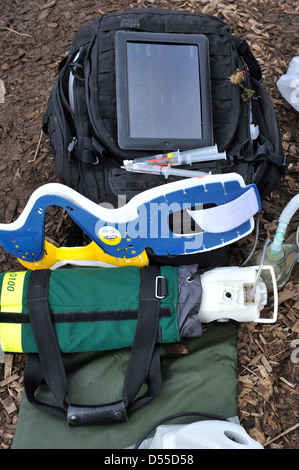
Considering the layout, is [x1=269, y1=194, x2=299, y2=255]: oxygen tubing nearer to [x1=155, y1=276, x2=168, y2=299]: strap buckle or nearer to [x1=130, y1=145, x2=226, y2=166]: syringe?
[x1=130, y1=145, x2=226, y2=166]: syringe

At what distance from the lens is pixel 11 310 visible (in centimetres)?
139

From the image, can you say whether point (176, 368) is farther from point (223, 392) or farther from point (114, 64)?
point (114, 64)

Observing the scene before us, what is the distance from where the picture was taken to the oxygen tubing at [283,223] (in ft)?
4.90

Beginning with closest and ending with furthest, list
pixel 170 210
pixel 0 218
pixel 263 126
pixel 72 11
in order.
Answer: pixel 170 210 < pixel 263 126 < pixel 0 218 < pixel 72 11

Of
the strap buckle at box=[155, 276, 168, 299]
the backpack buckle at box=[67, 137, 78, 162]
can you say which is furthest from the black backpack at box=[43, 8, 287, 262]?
the strap buckle at box=[155, 276, 168, 299]

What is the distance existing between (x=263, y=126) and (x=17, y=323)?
1066 mm

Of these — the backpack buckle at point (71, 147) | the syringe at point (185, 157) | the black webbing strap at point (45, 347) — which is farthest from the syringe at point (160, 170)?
the black webbing strap at point (45, 347)

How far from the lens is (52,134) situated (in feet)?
5.14

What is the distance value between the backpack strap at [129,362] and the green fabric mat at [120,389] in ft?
0.22

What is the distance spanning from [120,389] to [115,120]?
2.83 ft

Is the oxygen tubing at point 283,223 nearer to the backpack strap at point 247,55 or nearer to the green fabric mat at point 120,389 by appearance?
the green fabric mat at point 120,389

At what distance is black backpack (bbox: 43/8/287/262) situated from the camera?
4.78 feet
